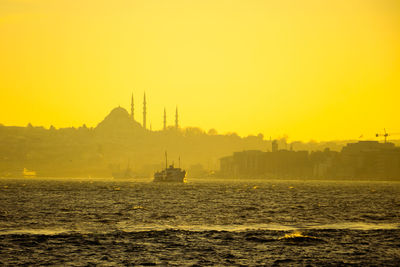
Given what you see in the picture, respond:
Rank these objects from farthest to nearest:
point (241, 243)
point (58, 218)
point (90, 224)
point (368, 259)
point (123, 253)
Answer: point (58, 218) → point (90, 224) → point (241, 243) → point (123, 253) → point (368, 259)

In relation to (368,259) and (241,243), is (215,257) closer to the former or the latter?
(241,243)

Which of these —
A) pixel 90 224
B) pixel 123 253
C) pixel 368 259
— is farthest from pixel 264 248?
pixel 90 224

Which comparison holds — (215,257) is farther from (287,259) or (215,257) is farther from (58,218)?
(58,218)

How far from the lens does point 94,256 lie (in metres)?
35.8

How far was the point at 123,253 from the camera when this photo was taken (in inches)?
1459

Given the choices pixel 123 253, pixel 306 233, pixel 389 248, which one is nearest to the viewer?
pixel 123 253

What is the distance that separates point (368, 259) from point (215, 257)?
10.8 m

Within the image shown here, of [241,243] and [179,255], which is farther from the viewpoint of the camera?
[241,243]

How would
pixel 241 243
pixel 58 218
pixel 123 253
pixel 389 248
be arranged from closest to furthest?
pixel 123 253 < pixel 389 248 < pixel 241 243 < pixel 58 218

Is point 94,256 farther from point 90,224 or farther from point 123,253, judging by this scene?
point 90,224

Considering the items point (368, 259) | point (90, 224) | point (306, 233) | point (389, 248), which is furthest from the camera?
point (90, 224)

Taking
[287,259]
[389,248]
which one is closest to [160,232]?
[287,259]

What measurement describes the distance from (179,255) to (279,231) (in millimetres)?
18416

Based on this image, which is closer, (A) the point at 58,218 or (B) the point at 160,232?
(B) the point at 160,232
